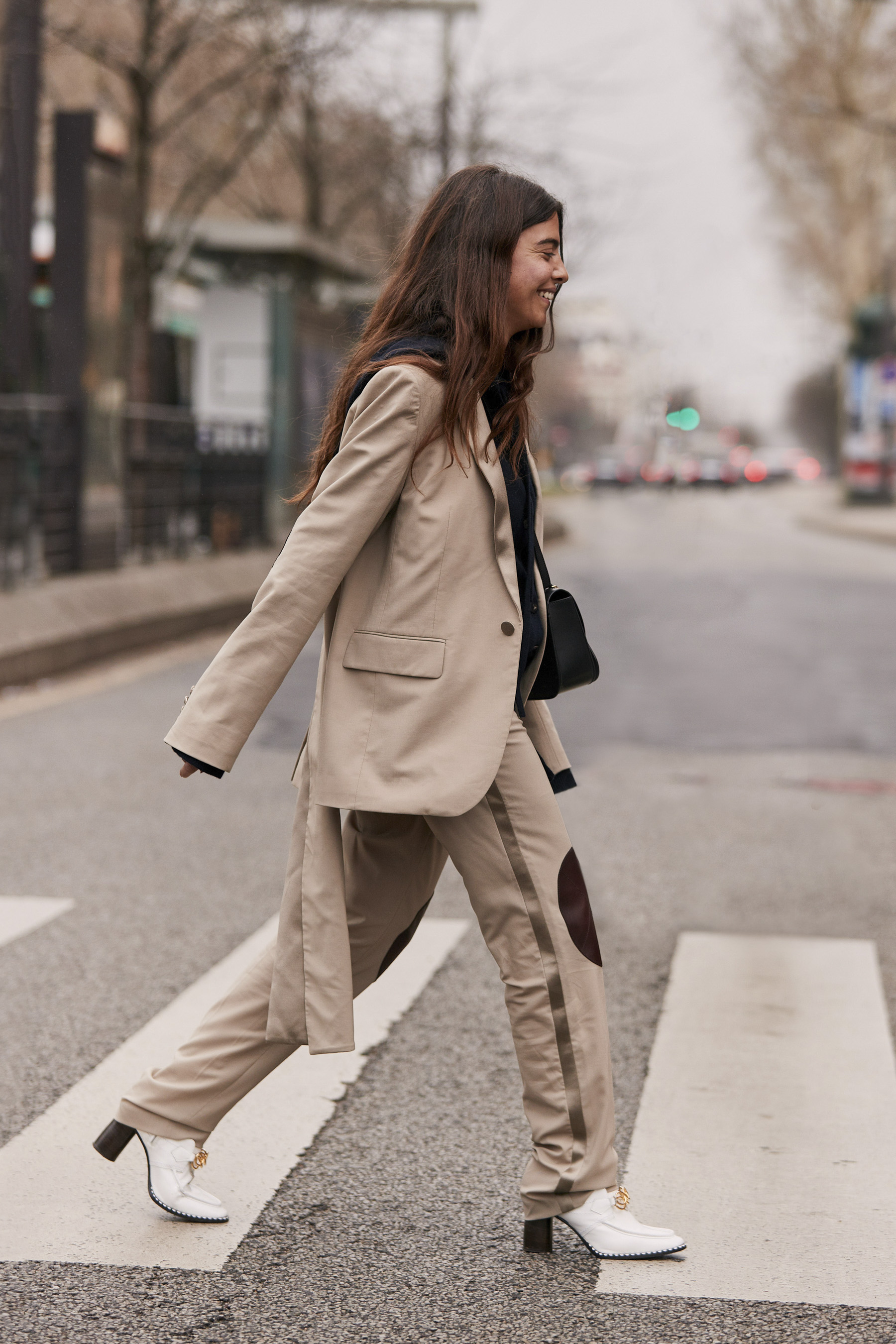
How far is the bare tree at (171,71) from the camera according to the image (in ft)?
60.0

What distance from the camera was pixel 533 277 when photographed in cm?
→ 310

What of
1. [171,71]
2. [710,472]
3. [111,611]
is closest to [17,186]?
[111,611]

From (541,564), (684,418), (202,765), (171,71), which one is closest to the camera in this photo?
(202,765)

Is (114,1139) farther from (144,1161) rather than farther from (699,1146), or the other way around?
(699,1146)

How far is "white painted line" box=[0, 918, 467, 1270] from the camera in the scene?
321 centimetres

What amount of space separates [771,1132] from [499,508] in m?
1.61

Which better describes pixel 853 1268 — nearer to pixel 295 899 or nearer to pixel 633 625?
pixel 295 899

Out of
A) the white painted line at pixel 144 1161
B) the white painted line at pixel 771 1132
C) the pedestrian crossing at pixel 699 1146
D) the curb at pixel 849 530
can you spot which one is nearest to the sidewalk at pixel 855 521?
the curb at pixel 849 530

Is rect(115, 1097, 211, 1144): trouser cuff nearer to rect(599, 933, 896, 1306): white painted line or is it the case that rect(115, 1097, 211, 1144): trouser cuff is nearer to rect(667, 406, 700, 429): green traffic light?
rect(599, 933, 896, 1306): white painted line

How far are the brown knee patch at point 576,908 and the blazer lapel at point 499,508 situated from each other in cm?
44

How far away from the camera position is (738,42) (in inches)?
1879

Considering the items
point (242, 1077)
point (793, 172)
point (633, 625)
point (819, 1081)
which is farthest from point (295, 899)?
point (793, 172)

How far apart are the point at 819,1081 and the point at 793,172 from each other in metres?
55.3

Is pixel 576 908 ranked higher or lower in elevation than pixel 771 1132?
higher
